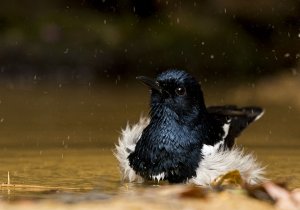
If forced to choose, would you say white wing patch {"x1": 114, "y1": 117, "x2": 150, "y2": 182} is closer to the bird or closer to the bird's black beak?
the bird

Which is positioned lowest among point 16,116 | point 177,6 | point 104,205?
point 104,205

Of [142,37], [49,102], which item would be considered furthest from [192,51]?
[49,102]

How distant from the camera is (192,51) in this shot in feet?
45.9

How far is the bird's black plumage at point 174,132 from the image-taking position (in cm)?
611

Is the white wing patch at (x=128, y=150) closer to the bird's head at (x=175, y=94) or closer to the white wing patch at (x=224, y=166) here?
the bird's head at (x=175, y=94)

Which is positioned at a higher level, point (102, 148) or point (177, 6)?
point (177, 6)

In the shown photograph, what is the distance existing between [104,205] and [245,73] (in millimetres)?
9903

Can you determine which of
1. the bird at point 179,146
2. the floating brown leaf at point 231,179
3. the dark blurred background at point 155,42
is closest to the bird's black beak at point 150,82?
the bird at point 179,146

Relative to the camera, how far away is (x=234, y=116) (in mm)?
7410

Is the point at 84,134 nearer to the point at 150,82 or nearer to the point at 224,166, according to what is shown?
the point at 150,82

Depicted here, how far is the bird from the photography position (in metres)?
6.05

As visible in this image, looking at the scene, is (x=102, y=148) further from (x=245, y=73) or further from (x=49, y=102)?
(x=245, y=73)

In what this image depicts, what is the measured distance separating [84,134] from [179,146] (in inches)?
115

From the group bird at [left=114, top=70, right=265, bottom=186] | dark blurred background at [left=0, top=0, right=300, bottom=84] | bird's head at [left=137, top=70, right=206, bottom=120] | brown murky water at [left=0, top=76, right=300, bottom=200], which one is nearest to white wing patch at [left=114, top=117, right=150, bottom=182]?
bird at [left=114, top=70, right=265, bottom=186]
